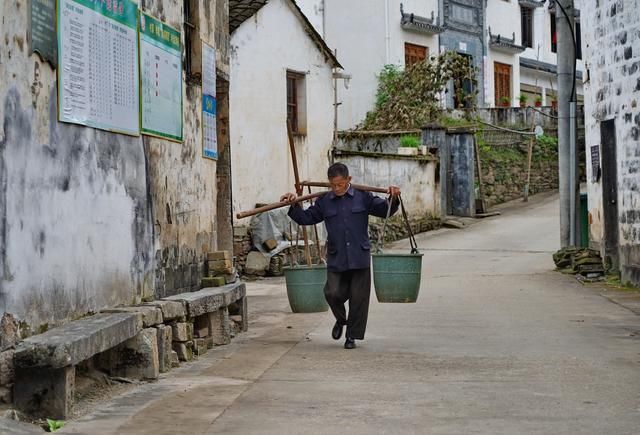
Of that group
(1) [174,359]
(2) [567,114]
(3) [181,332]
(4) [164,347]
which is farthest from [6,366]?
(2) [567,114]

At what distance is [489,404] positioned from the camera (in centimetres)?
701

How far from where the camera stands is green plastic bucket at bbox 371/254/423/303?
10.5 metres

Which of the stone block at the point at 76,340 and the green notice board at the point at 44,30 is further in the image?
the green notice board at the point at 44,30

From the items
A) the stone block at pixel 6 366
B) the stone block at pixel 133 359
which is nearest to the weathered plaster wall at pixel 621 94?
the stone block at pixel 133 359

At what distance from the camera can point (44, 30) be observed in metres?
7.19

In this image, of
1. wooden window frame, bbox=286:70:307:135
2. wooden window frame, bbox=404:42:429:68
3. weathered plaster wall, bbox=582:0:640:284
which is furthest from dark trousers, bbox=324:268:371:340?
wooden window frame, bbox=404:42:429:68

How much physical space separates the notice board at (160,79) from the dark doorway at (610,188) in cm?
849

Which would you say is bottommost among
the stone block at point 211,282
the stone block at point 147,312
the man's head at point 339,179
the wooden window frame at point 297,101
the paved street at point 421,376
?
the paved street at point 421,376

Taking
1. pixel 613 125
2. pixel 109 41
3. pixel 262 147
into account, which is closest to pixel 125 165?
pixel 109 41

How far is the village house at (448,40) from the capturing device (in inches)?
1299

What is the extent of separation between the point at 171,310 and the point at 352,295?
2014mm

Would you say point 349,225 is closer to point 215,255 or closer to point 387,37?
point 215,255

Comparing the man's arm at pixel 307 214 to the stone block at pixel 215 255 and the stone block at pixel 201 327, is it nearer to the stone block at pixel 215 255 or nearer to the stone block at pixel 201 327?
the stone block at pixel 215 255

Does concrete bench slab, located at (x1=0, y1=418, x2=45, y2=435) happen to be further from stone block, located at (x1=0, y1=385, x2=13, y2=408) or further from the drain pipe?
the drain pipe
